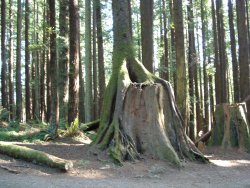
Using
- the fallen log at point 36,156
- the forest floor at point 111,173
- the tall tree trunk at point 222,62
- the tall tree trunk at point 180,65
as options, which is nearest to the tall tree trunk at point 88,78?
the tall tree trunk at point 180,65

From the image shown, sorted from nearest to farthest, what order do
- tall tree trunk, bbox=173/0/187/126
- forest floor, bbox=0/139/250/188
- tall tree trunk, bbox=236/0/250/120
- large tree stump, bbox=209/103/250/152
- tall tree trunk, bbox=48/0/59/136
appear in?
forest floor, bbox=0/139/250/188
tall tree trunk, bbox=48/0/59/136
large tree stump, bbox=209/103/250/152
tall tree trunk, bbox=173/0/187/126
tall tree trunk, bbox=236/0/250/120

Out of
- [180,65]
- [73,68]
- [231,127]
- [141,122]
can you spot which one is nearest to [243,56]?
[180,65]

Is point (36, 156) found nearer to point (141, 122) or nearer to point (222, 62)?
point (141, 122)

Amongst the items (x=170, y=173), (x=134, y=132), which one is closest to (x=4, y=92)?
(x=134, y=132)

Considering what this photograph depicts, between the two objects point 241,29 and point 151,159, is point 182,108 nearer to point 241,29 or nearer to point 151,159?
point 151,159

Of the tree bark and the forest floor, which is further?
the tree bark

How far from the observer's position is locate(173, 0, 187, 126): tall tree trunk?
1429cm

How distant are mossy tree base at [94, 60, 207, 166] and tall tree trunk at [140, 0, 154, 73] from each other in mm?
3100

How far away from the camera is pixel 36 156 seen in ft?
28.9

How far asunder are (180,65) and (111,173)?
686 cm

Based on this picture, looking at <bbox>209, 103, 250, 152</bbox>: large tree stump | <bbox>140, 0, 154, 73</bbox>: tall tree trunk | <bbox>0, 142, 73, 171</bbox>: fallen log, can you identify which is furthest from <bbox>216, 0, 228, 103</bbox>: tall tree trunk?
<bbox>0, 142, 73, 171</bbox>: fallen log

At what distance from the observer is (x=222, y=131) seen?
47.1 ft

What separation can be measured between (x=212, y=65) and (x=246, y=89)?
2007 centimetres

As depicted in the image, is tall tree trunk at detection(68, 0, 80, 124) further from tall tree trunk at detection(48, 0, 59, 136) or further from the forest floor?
the forest floor
